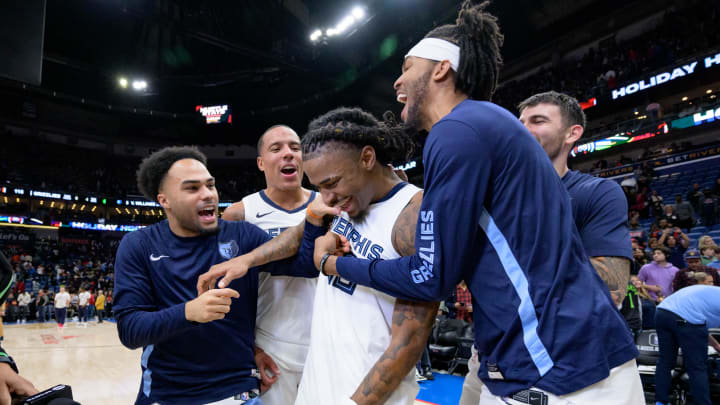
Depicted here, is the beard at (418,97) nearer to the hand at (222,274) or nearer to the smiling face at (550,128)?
the smiling face at (550,128)

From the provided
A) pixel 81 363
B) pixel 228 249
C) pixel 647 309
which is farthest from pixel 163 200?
pixel 81 363

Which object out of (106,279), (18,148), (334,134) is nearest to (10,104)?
(18,148)

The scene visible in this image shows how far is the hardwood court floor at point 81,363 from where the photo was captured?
5891 millimetres

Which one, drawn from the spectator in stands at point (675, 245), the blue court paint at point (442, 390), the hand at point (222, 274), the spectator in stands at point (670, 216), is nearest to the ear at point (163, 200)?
the hand at point (222, 274)

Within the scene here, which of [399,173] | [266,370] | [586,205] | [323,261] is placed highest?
[399,173]

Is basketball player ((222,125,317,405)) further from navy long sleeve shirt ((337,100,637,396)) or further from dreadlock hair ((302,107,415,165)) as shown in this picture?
navy long sleeve shirt ((337,100,637,396))

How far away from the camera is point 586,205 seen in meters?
1.91

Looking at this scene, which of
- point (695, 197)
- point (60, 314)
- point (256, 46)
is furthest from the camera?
point (256, 46)

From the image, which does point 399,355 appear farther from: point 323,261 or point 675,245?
point 675,245

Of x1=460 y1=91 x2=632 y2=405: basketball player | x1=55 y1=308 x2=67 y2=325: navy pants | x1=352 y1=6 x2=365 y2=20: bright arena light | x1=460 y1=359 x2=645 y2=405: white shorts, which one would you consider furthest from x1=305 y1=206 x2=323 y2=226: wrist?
x1=352 y1=6 x2=365 y2=20: bright arena light

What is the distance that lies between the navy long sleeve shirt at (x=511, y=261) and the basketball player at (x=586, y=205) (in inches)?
26.7

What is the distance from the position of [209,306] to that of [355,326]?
0.54m

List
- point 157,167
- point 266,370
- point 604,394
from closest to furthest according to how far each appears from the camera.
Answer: point 604,394, point 266,370, point 157,167

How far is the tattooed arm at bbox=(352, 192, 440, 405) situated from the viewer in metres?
1.38
